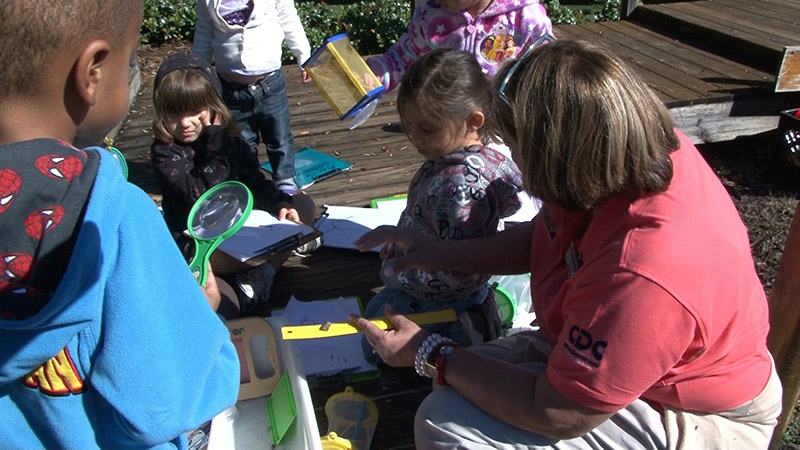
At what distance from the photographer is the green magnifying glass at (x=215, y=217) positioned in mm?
2234

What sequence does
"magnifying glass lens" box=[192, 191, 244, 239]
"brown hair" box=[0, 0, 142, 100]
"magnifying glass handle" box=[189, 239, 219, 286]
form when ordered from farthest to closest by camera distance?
"magnifying glass lens" box=[192, 191, 244, 239]
"magnifying glass handle" box=[189, 239, 219, 286]
"brown hair" box=[0, 0, 142, 100]

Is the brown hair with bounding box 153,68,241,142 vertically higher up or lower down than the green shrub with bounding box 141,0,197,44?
higher up

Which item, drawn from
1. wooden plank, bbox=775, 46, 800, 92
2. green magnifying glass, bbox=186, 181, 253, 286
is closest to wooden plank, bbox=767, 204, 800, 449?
green magnifying glass, bbox=186, 181, 253, 286

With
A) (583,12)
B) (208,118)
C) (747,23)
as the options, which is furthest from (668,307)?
(583,12)

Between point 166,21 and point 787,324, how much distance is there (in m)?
7.31

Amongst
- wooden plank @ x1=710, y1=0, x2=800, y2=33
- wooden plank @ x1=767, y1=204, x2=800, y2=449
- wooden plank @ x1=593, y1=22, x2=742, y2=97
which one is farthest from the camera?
wooden plank @ x1=710, y1=0, x2=800, y2=33

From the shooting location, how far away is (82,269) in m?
0.90

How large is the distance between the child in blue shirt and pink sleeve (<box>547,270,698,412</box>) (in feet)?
2.56

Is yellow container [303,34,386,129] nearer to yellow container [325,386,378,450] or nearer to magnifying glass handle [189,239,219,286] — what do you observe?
magnifying glass handle [189,239,219,286]

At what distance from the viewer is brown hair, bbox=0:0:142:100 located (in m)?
0.88

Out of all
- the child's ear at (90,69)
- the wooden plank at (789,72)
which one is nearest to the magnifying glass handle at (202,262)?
the child's ear at (90,69)

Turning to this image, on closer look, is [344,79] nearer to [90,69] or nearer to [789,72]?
[90,69]

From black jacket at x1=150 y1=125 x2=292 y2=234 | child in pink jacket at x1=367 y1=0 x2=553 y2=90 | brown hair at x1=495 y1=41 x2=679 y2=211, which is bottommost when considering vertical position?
black jacket at x1=150 y1=125 x2=292 y2=234

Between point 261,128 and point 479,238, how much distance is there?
1933 mm
